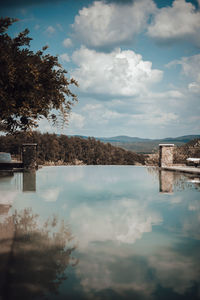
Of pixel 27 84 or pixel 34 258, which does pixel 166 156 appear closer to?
pixel 27 84

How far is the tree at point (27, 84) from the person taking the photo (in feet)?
20.9

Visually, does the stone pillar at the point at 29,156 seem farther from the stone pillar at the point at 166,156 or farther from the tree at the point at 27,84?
the stone pillar at the point at 166,156

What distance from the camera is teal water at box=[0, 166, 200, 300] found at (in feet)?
8.56

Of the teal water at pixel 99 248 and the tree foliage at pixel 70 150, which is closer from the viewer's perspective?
the teal water at pixel 99 248

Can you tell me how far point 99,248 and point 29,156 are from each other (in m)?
12.6

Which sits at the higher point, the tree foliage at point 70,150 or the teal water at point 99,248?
the tree foliage at point 70,150

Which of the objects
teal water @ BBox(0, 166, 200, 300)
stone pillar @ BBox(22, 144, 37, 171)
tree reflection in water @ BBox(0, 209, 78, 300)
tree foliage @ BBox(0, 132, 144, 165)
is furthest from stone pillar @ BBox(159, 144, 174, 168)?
tree reflection in water @ BBox(0, 209, 78, 300)

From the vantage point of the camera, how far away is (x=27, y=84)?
6.66 metres

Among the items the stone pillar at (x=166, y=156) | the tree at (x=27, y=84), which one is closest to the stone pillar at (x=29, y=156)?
the tree at (x=27, y=84)

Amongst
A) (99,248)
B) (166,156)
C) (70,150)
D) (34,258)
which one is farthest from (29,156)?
(34,258)

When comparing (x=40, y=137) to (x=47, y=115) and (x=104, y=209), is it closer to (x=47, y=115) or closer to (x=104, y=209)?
(x=47, y=115)

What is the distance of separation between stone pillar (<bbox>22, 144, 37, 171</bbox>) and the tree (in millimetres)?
6806

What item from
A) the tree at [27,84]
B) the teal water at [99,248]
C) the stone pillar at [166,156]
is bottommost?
the teal water at [99,248]

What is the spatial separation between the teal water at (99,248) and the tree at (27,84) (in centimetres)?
246
